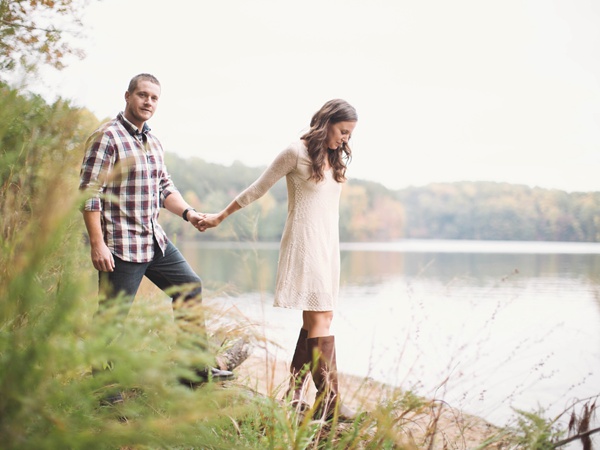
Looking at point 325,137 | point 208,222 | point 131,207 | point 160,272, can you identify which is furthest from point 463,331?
point 131,207

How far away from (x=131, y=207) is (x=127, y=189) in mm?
85

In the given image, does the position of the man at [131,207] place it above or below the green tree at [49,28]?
below

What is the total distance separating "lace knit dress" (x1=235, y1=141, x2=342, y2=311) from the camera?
2.87m

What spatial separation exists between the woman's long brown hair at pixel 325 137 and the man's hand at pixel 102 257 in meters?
1.06

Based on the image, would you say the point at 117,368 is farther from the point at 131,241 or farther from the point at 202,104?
the point at 202,104

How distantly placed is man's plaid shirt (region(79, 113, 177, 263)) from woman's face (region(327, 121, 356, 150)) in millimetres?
901

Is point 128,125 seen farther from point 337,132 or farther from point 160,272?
point 337,132

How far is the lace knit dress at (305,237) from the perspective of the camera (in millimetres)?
2865

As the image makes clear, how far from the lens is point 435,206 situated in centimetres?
5122

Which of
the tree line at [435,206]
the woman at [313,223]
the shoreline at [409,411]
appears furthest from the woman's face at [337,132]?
the tree line at [435,206]

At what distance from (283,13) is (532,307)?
8089 cm

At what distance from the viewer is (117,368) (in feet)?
2.62

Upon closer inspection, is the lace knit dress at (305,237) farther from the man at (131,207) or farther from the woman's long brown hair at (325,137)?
the man at (131,207)

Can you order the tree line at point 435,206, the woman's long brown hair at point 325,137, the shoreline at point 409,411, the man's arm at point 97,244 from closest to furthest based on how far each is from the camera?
the shoreline at point 409,411 < the man's arm at point 97,244 < the woman's long brown hair at point 325,137 < the tree line at point 435,206
